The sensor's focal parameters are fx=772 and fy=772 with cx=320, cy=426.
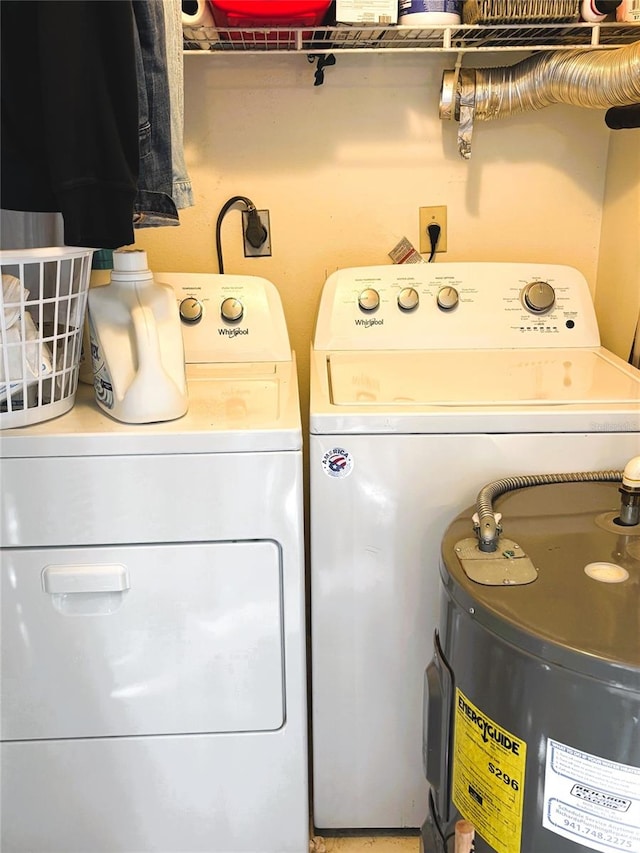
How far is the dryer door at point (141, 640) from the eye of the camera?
4.12 feet

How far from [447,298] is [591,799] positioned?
Result: 109cm

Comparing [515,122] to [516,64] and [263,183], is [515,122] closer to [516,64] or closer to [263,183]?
[516,64]

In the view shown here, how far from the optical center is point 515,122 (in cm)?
185

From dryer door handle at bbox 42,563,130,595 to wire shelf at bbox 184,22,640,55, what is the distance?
1.07m

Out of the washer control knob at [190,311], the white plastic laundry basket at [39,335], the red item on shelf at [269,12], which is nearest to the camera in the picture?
the white plastic laundry basket at [39,335]

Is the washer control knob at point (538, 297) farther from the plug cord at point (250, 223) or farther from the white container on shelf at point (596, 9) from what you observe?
the plug cord at point (250, 223)

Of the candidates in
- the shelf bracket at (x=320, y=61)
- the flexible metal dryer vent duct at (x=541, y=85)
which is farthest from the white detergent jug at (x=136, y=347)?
the flexible metal dryer vent duct at (x=541, y=85)

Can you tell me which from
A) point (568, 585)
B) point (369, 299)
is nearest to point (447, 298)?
point (369, 299)

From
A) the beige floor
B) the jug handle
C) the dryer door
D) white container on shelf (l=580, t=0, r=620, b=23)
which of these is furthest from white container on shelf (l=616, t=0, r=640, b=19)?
the beige floor

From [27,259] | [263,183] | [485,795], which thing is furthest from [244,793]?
[263,183]

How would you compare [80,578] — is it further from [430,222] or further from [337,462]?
[430,222]

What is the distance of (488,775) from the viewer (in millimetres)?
996

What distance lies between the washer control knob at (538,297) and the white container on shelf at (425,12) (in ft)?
1.90

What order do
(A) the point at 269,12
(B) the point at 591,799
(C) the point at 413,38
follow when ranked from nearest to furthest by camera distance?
(B) the point at 591,799 → (A) the point at 269,12 → (C) the point at 413,38
